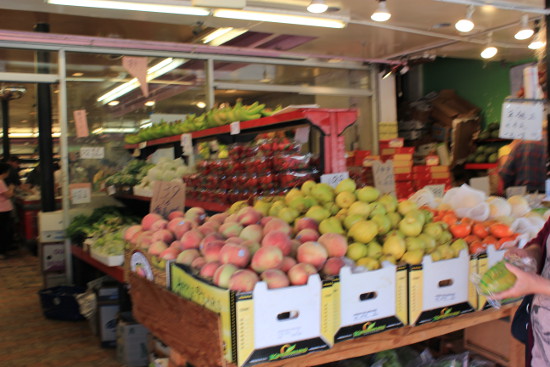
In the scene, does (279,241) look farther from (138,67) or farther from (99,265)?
(138,67)

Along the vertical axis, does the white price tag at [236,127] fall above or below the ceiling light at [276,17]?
below

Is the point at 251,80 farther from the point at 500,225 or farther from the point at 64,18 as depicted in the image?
the point at 500,225

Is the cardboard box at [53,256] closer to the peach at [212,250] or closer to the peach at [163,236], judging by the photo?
the peach at [163,236]

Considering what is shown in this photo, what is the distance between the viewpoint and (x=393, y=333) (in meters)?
2.14

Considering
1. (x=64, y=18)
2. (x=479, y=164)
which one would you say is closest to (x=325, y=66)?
(x=479, y=164)

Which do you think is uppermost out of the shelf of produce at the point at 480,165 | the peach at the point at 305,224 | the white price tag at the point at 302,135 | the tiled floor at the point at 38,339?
the white price tag at the point at 302,135

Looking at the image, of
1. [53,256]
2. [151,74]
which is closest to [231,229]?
[53,256]

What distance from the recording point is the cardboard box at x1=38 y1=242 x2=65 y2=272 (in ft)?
19.9

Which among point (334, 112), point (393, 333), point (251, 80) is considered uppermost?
point (251, 80)

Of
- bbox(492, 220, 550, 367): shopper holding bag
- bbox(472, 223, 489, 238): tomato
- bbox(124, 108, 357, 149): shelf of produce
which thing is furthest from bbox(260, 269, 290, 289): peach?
bbox(124, 108, 357, 149): shelf of produce

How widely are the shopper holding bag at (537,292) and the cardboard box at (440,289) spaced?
415mm

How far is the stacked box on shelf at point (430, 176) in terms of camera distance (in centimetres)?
760

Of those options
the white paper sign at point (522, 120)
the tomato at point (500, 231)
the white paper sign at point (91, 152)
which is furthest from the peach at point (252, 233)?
the white paper sign at point (91, 152)

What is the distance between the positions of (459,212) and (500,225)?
33cm
